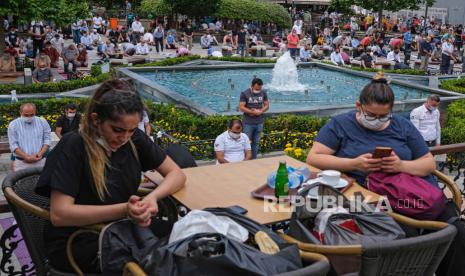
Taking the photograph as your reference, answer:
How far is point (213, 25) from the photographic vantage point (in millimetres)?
35375

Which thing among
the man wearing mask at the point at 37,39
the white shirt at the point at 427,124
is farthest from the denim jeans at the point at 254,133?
the man wearing mask at the point at 37,39

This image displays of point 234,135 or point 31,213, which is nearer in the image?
point 31,213

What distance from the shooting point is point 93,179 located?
310 centimetres

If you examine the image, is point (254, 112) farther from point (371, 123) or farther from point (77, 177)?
point (77, 177)

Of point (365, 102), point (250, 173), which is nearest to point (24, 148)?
point (250, 173)

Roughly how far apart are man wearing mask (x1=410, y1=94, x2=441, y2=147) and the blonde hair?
8334 millimetres

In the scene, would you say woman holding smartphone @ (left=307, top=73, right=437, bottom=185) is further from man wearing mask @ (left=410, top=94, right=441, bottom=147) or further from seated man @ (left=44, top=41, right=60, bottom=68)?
seated man @ (left=44, top=41, right=60, bottom=68)

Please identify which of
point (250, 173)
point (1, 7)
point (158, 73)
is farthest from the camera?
point (158, 73)

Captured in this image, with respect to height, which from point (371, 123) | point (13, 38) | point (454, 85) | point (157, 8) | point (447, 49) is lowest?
point (454, 85)

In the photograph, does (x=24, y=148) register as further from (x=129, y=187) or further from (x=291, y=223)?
(x=291, y=223)

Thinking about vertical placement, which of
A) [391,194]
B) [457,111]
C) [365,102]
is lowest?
[457,111]

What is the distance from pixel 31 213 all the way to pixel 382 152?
2.14m

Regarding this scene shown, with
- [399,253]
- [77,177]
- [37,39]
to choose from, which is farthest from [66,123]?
[37,39]

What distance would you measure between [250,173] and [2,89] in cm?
1290
